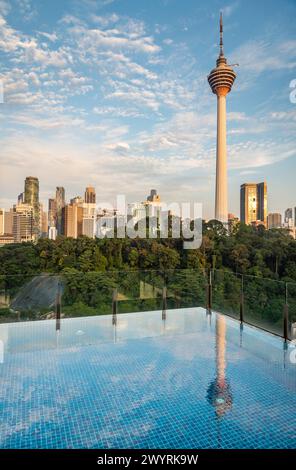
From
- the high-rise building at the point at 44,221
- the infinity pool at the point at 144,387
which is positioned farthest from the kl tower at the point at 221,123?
the infinity pool at the point at 144,387

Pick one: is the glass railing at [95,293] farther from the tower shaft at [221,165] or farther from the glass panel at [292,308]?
the tower shaft at [221,165]

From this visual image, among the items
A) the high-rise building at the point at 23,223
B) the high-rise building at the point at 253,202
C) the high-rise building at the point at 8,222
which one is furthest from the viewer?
the high-rise building at the point at 253,202

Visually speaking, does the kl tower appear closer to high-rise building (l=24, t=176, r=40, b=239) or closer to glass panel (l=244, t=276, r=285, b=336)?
high-rise building (l=24, t=176, r=40, b=239)

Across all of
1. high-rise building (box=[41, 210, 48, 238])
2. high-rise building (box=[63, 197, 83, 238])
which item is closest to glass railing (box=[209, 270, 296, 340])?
high-rise building (box=[63, 197, 83, 238])

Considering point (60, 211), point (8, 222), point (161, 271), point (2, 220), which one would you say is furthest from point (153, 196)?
point (161, 271)

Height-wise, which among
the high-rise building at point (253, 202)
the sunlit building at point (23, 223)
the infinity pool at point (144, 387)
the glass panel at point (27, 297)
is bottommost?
the infinity pool at point (144, 387)

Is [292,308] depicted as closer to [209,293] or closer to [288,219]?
[209,293]

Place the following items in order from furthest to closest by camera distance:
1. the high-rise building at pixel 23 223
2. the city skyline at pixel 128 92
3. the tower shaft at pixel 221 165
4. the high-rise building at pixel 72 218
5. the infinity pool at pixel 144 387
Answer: the tower shaft at pixel 221 165
the high-rise building at pixel 23 223
the high-rise building at pixel 72 218
the city skyline at pixel 128 92
the infinity pool at pixel 144 387
